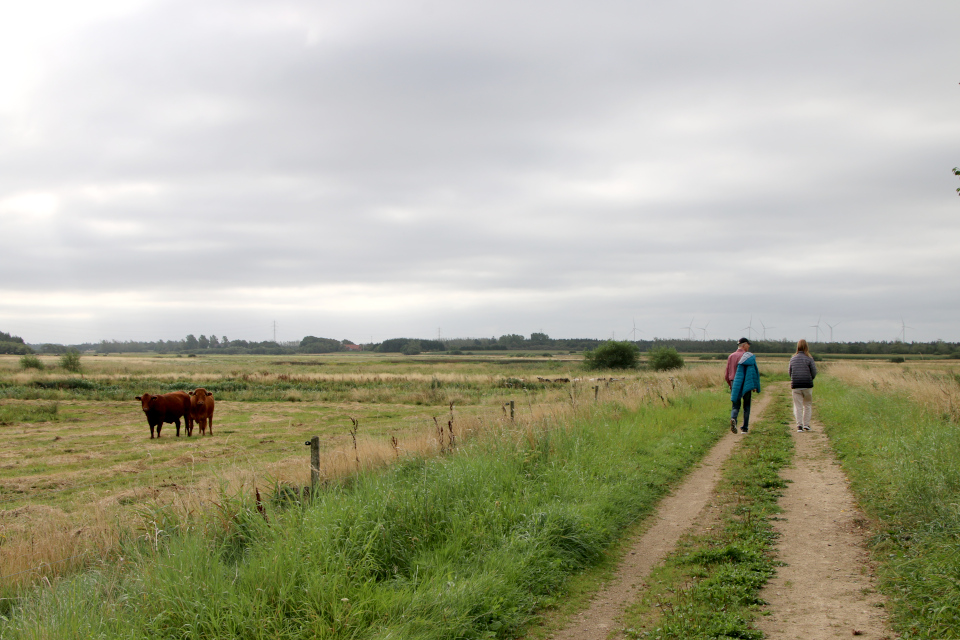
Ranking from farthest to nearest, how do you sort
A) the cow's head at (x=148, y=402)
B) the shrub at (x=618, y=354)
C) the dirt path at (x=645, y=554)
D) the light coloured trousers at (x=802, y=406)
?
the shrub at (x=618, y=354)
the cow's head at (x=148, y=402)
the light coloured trousers at (x=802, y=406)
the dirt path at (x=645, y=554)

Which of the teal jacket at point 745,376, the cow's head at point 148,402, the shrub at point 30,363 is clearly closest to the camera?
the teal jacket at point 745,376

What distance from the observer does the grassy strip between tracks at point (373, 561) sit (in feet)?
14.7

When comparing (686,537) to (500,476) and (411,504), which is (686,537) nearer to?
(500,476)

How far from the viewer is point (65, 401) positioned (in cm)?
3659

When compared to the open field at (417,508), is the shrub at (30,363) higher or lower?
lower

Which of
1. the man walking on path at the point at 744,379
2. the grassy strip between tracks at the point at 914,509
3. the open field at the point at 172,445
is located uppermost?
the man walking on path at the point at 744,379

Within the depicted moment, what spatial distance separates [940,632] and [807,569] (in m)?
1.47

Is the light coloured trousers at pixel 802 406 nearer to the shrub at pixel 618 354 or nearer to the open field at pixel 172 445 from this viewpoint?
the open field at pixel 172 445

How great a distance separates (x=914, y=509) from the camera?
6.63 meters

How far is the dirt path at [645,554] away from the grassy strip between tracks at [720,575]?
15cm

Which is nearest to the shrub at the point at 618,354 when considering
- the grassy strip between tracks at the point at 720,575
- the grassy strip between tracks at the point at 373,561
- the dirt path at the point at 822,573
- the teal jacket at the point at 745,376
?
the teal jacket at the point at 745,376

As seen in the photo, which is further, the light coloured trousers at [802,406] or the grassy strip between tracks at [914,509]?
the light coloured trousers at [802,406]

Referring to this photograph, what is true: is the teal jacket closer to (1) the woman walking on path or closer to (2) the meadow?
(1) the woman walking on path

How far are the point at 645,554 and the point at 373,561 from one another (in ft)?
9.53
